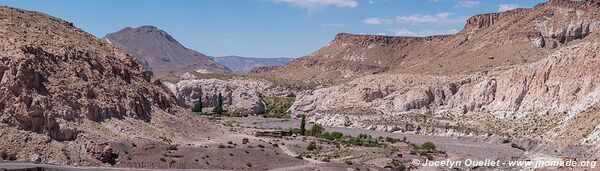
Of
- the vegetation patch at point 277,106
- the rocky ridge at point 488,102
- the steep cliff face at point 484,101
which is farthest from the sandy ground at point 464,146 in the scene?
the vegetation patch at point 277,106

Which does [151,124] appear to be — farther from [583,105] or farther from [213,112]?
[213,112]

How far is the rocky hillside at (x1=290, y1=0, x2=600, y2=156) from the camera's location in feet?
254

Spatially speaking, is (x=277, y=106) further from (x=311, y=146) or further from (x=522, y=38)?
(x=311, y=146)

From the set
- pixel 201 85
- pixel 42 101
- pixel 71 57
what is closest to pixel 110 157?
pixel 42 101

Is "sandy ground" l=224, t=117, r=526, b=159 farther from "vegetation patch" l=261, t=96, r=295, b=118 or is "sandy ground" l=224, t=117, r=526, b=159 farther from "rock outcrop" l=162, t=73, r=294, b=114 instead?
"rock outcrop" l=162, t=73, r=294, b=114

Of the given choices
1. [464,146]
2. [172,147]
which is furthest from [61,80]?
[464,146]

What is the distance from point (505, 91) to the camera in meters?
93.2

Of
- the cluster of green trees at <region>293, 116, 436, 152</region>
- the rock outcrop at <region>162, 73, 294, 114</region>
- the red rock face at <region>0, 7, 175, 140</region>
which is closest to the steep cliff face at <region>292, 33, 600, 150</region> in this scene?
the rock outcrop at <region>162, 73, 294, 114</region>

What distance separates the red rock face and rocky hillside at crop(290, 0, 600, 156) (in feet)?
122

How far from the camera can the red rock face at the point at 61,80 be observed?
4925 centimetres

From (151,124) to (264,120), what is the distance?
5187 centimetres

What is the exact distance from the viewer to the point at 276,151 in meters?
58.9

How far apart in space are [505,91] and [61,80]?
5822 cm

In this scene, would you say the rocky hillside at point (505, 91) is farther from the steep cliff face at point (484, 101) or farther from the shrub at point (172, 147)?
the shrub at point (172, 147)
